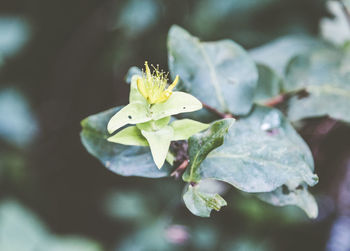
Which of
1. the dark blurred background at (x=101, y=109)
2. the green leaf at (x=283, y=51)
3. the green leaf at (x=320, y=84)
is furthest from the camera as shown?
the dark blurred background at (x=101, y=109)

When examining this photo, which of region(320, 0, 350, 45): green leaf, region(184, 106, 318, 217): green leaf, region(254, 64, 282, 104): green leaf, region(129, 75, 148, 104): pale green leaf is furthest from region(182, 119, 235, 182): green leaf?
region(320, 0, 350, 45): green leaf

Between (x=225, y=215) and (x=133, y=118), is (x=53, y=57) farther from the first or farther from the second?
(x=133, y=118)

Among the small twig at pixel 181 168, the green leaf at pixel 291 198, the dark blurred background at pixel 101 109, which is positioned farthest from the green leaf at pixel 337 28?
the small twig at pixel 181 168

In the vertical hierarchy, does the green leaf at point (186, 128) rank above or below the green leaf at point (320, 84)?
above

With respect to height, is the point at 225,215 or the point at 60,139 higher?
the point at 60,139

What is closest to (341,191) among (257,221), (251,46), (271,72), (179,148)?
(257,221)

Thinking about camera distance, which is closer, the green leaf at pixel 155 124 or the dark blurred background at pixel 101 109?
the green leaf at pixel 155 124

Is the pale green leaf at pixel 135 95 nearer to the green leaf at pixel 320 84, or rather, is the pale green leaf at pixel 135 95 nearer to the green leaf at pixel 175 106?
the green leaf at pixel 175 106

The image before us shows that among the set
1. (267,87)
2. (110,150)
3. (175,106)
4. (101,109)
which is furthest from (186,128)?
(101,109)
